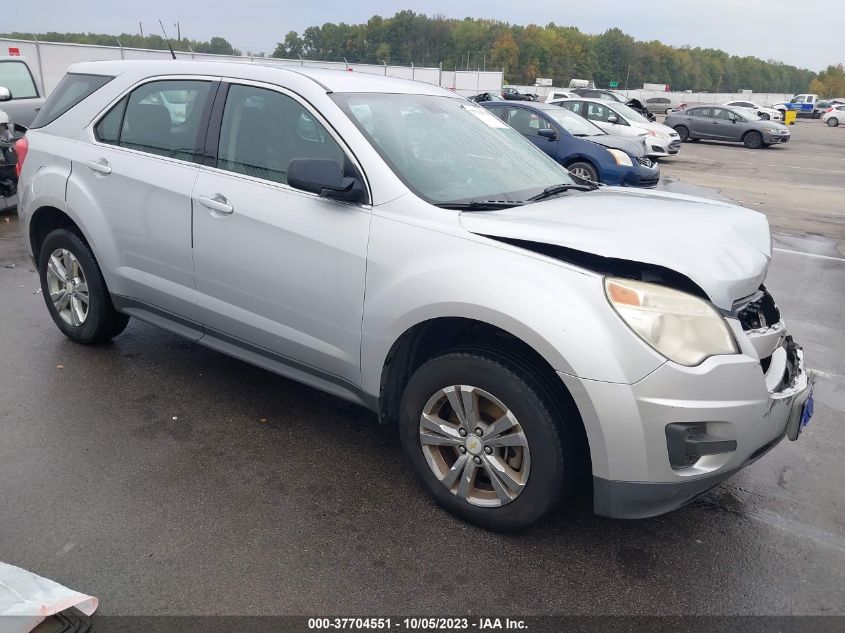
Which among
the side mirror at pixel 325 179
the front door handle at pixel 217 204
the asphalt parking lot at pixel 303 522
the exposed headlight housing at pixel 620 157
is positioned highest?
the side mirror at pixel 325 179

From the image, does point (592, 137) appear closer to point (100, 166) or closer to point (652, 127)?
point (652, 127)

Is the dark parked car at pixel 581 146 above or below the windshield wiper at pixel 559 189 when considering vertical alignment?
below

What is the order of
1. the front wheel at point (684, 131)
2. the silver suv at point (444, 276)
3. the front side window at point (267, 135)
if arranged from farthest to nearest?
the front wheel at point (684, 131), the front side window at point (267, 135), the silver suv at point (444, 276)

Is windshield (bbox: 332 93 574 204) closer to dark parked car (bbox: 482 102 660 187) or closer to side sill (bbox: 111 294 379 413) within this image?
side sill (bbox: 111 294 379 413)

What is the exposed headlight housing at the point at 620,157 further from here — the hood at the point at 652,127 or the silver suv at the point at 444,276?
the silver suv at the point at 444,276

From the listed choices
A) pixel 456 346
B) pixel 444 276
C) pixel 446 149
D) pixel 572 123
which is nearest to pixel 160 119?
pixel 446 149

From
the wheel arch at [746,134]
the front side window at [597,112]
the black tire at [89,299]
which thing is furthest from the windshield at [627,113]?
the black tire at [89,299]

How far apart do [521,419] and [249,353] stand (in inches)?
64.2

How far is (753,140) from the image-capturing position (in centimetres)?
2647

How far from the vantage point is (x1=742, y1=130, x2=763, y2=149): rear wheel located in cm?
2627

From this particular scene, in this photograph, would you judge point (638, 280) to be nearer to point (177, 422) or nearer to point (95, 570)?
point (95, 570)

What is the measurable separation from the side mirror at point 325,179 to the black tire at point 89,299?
198 centimetres

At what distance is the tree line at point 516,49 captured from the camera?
95.6m

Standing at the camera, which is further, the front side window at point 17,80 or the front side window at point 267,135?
the front side window at point 17,80
